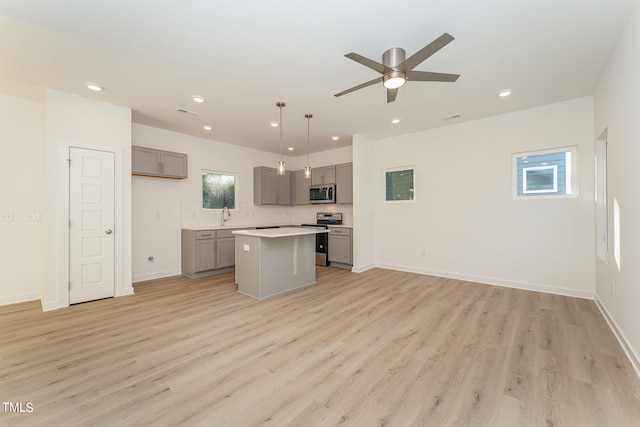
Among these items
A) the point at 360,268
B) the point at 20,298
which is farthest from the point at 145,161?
the point at 360,268

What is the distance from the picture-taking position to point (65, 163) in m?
3.52

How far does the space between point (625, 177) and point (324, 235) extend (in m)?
4.65

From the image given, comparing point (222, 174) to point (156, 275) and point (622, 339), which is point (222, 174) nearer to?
point (156, 275)

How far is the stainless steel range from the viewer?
612 centimetres

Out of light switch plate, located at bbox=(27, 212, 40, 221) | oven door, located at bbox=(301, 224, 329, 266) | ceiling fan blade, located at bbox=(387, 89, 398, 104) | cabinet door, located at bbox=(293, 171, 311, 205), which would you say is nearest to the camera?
ceiling fan blade, located at bbox=(387, 89, 398, 104)

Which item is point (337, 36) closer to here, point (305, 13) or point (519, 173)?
point (305, 13)

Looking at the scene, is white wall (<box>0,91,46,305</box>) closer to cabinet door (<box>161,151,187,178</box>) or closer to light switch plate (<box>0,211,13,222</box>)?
light switch plate (<box>0,211,13,222</box>)

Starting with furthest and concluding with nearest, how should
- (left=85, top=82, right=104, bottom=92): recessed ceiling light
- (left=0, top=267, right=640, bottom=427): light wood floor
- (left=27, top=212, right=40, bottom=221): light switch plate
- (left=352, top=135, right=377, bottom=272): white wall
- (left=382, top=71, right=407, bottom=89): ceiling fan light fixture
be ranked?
(left=352, top=135, right=377, bottom=272): white wall → (left=27, top=212, right=40, bottom=221): light switch plate → (left=85, top=82, right=104, bottom=92): recessed ceiling light → (left=382, top=71, right=407, bottom=89): ceiling fan light fixture → (left=0, top=267, right=640, bottom=427): light wood floor

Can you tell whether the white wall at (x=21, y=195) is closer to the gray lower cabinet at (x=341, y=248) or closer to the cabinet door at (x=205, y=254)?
the cabinet door at (x=205, y=254)

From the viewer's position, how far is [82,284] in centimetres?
365

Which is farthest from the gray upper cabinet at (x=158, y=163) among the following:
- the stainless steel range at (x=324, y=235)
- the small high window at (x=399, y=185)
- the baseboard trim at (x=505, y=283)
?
the baseboard trim at (x=505, y=283)

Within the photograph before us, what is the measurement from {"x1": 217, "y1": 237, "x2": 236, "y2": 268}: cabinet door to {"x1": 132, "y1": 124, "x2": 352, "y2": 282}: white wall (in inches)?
27.0

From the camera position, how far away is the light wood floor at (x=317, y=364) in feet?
5.46

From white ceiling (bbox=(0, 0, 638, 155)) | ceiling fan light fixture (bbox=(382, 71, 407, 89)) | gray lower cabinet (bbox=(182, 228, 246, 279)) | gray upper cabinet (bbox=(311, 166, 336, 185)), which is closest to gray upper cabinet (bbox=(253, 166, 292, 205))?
gray upper cabinet (bbox=(311, 166, 336, 185))
